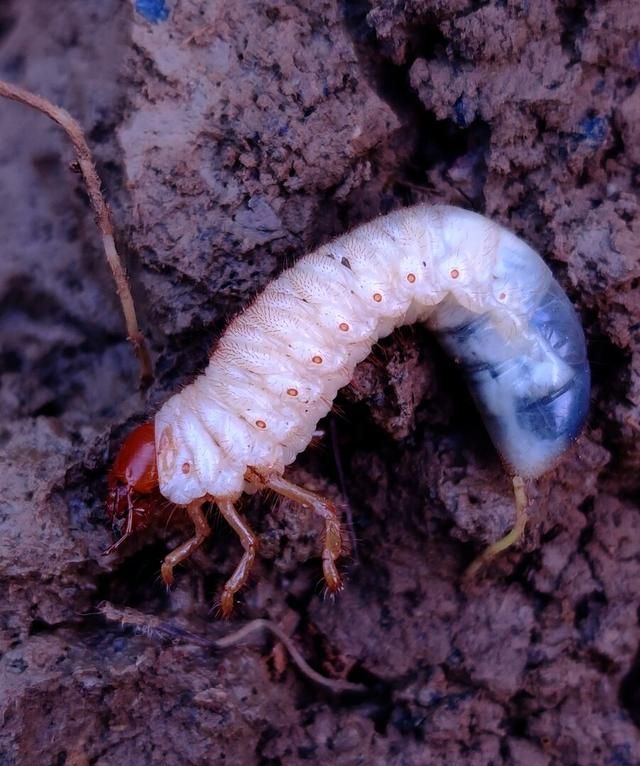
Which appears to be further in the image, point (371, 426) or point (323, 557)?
point (371, 426)

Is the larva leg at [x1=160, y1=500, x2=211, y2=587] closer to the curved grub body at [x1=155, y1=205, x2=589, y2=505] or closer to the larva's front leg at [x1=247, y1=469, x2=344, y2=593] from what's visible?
the curved grub body at [x1=155, y1=205, x2=589, y2=505]

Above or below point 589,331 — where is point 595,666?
Result: below

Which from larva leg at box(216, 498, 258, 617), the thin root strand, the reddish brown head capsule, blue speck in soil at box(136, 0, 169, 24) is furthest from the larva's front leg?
blue speck in soil at box(136, 0, 169, 24)

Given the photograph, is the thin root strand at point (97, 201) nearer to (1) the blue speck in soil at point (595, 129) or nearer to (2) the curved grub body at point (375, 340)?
(2) the curved grub body at point (375, 340)

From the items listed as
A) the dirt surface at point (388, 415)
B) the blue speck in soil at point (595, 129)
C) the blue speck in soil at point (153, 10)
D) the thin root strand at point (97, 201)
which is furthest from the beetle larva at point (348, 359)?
the blue speck in soil at point (153, 10)

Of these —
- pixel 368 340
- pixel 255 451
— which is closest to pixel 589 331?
pixel 368 340

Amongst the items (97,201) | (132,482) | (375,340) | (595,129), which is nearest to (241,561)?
(132,482)

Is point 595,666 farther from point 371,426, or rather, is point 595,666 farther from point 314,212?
point 314,212
